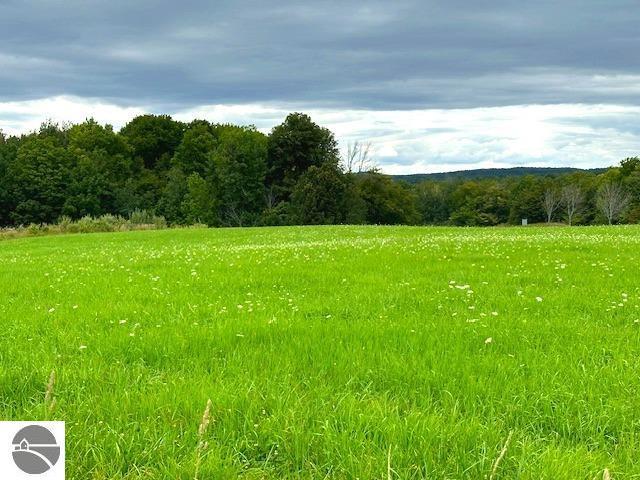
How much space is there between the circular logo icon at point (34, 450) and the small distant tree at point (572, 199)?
113m

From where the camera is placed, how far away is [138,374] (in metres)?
4.81

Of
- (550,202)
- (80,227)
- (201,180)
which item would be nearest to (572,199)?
(550,202)

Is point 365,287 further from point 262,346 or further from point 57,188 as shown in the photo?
point 57,188

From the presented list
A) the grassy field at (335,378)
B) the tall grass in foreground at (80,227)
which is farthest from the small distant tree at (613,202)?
the grassy field at (335,378)

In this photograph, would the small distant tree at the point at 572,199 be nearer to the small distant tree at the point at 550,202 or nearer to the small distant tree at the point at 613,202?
the small distant tree at the point at 550,202

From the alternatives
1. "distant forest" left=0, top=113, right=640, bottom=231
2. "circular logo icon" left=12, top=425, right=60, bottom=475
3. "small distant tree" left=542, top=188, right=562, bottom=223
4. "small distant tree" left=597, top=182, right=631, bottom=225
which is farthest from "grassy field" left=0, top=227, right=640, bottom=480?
"small distant tree" left=542, top=188, right=562, bottom=223

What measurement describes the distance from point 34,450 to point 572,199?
116 metres

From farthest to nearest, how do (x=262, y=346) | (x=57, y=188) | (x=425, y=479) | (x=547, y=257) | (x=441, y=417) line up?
(x=57, y=188) < (x=547, y=257) < (x=262, y=346) < (x=441, y=417) < (x=425, y=479)

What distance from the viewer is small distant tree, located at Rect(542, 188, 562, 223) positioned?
108812 millimetres

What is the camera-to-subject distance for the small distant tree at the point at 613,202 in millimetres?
92562

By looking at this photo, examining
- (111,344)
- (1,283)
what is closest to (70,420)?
(111,344)

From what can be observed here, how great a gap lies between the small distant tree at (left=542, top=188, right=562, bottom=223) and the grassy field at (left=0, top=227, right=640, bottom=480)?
4229 inches

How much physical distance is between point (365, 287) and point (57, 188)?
77100mm

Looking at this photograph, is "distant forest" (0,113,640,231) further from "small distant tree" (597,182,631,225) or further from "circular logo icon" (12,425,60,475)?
"circular logo icon" (12,425,60,475)
